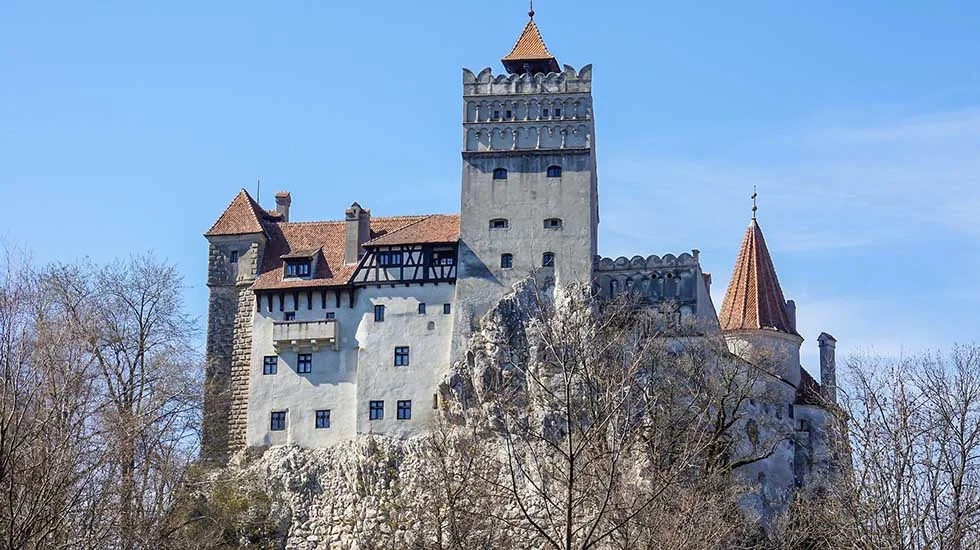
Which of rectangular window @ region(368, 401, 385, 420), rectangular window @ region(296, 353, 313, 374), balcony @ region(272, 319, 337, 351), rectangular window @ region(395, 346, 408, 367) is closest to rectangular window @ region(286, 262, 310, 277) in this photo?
balcony @ region(272, 319, 337, 351)

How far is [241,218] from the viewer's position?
65250 mm

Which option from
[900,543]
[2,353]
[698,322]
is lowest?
[900,543]

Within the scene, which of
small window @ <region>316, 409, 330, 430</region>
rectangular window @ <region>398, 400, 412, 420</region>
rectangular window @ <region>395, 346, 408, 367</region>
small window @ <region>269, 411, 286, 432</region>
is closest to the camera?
rectangular window @ <region>398, 400, 412, 420</region>

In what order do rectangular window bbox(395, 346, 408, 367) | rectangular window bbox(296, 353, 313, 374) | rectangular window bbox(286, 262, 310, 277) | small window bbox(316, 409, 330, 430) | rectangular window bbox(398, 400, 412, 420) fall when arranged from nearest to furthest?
rectangular window bbox(398, 400, 412, 420) → rectangular window bbox(395, 346, 408, 367) → small window bbox(316, 409, 330, 430) → rectangular window bbox(296, 353, 313, 374) → rectangular window bbox(286, 262, 310, 277)

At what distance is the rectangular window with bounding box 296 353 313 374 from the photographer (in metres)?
60.9

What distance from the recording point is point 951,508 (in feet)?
123

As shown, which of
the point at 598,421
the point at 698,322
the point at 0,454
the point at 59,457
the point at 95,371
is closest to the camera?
the point at 598,421

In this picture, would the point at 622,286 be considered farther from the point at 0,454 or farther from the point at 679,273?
the point at 0,454

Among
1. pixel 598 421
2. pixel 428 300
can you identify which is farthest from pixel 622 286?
pixel 598 421

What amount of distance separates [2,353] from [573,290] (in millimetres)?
25963

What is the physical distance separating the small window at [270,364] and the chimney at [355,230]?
4.54 metres

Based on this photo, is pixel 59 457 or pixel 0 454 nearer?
pixel 0 454

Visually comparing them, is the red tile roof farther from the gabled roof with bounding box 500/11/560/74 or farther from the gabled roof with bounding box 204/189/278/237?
the gabled roof with bounding box 204/189/278/237

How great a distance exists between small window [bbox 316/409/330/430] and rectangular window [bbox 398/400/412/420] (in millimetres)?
2722
